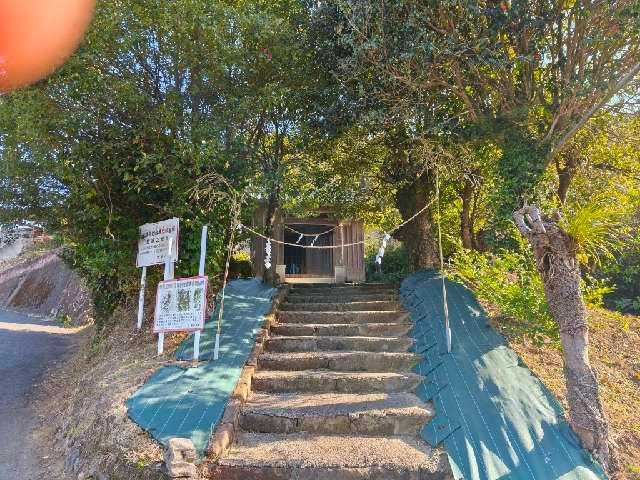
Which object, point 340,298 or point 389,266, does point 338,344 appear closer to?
point 340,298

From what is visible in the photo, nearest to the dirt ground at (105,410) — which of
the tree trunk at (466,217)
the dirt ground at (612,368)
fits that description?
the dirt ground at (612,368)

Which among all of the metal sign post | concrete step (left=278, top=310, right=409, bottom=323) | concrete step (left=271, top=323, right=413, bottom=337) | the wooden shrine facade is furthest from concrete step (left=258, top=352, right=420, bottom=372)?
the wooden shrine facade

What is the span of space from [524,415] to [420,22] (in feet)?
18.6

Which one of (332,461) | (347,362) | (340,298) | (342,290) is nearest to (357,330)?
(347,362)

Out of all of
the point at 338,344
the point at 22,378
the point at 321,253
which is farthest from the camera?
the point at 321,253

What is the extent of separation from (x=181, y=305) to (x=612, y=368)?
5.98m

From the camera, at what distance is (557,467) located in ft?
13.6

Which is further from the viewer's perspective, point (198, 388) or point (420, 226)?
point (420, 226)

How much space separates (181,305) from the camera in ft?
21.0

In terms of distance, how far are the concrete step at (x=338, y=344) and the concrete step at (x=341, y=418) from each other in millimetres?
1522

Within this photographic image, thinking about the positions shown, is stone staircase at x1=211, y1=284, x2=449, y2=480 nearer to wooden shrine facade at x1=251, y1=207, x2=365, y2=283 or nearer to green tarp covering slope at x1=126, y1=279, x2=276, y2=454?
green tarp covering slope at x1=126, y1=279, x2=276, y2=454

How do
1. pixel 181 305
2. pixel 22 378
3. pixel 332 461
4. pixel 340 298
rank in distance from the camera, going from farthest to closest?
1. pixel 340 298
2. pixel 22 378
3. pixel 181 305
4. pixel 332 461

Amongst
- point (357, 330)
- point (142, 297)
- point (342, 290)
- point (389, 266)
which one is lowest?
point (357, 330)

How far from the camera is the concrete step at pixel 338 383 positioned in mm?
5684
